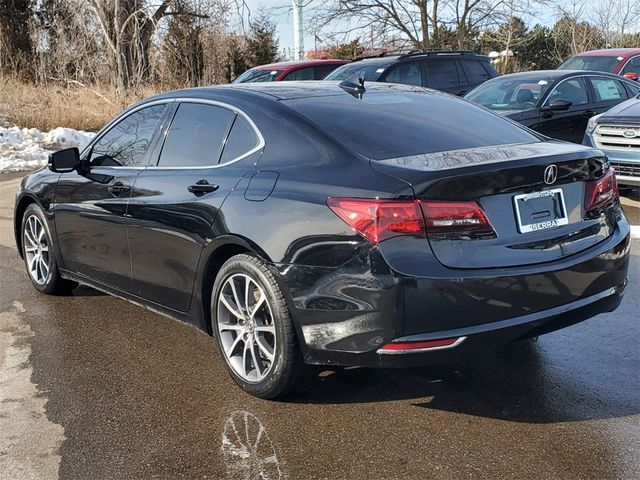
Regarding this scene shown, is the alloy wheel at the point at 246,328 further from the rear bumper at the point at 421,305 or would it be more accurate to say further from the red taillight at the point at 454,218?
the red taillight at the point at 454,218

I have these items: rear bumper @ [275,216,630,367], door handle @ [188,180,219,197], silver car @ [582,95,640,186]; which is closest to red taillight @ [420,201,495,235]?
rear bumper @ [275,216,630,367]

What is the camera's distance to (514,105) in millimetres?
10406

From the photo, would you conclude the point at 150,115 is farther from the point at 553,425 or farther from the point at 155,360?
the point at 553,425

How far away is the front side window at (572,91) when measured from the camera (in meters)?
10.4

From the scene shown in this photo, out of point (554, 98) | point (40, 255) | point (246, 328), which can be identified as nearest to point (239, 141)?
point (246, 328)

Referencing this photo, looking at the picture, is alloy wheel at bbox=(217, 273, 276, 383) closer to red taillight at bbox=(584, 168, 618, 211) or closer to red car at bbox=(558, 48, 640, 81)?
red taillight at bbox=(584, 168, 618, 211)

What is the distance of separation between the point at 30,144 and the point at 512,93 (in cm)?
995

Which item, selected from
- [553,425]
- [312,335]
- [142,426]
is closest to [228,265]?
[312,335]

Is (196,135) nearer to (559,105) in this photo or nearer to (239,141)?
(239,141)

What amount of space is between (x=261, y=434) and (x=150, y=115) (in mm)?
2403

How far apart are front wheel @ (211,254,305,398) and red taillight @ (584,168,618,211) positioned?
1629 mm

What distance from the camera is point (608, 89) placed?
1112 cm

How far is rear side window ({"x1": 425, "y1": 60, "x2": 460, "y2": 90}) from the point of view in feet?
42.2

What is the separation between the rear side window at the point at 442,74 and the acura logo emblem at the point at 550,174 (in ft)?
31.5
